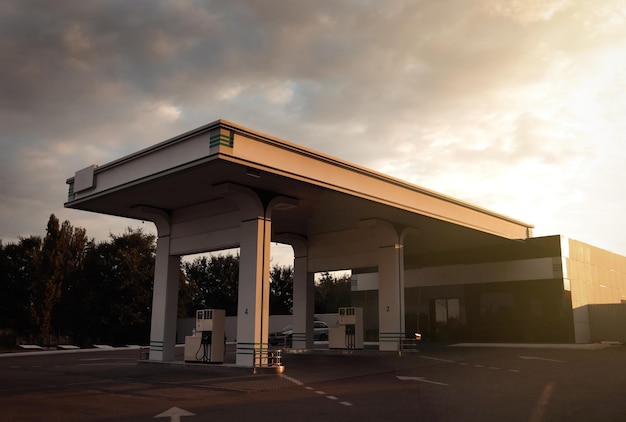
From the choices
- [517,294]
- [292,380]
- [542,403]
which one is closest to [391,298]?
[292,380]

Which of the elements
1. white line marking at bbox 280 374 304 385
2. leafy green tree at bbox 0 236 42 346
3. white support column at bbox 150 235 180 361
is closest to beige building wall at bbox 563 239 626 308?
white line marking at bbox 280 374 304 385

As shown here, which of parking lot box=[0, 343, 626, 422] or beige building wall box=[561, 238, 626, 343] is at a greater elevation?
beige building wall box=[561, 238, 626, 343]

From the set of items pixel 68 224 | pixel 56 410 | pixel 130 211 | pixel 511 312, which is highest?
pixel 68 224

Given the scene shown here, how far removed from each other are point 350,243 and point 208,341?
1054 cm

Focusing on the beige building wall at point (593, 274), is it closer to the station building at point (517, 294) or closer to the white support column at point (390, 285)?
the station building at point (517, 294)

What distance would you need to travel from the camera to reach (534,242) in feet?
107

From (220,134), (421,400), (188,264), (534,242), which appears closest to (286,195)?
(220,134)

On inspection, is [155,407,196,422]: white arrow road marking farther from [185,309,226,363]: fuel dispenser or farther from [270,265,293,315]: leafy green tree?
[270,265,293,315]: leafy green tree

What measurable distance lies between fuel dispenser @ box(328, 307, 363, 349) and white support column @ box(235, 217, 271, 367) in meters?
9.48

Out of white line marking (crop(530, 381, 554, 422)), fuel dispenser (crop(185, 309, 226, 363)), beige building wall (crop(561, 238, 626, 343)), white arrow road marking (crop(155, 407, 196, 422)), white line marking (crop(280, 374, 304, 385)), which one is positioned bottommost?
white arrow road marking (crop(155, 407, 196, 422))

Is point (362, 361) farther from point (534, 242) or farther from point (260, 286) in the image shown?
point (534, 242)

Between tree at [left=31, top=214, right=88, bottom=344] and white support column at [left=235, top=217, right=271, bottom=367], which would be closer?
white support column at [left=235, top=217, right=271, bottom=367]

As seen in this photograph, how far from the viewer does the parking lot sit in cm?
1084

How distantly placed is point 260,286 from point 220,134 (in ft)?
19.6
